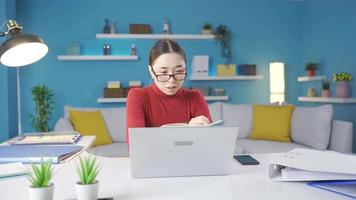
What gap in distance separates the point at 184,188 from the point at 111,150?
7.77ft

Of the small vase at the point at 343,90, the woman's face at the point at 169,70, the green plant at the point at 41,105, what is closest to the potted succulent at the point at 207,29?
the small vase at the point at 343,90

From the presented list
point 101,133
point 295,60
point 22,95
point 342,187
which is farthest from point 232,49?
point 342,187

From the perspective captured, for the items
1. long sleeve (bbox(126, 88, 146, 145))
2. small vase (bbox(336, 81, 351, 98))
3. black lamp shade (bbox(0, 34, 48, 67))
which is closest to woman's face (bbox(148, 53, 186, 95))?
long sleeve (bbox(126, 88, 146, 145))

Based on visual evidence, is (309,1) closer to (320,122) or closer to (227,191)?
(320,122)

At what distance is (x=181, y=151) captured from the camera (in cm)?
102

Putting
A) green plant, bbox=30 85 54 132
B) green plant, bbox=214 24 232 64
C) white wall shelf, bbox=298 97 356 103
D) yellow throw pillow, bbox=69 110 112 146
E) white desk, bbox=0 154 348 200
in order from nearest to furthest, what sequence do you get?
white desk, bbox=0 154 348 200
yellow throw pillow, bbox=69 110 112 146
white wall shelf, bbox=298 97 356 103
green plant, bbox=30 85 54 132
green plant, bbox=214 24 232 64

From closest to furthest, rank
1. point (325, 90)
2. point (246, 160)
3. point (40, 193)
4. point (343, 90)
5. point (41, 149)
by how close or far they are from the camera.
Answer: point (40, 193)
point (246, 160)
point (41, 149)
point (343, 90)
point (325, 90)

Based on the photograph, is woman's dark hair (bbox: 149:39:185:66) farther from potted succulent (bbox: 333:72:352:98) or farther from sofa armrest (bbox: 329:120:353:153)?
potted succulent (bbox: 333:72:352:98)

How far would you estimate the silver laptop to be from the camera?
0.99 meters

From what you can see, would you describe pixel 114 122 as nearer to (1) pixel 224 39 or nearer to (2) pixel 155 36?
(2) pixel 155 36

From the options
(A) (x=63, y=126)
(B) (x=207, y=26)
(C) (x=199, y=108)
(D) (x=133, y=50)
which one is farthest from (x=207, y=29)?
(C) (x=199, y=108)

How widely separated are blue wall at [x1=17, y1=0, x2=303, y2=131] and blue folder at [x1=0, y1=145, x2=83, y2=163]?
9.45ft

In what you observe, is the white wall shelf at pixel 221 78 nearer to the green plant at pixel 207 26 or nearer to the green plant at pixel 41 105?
the green plant at pixel 207 26

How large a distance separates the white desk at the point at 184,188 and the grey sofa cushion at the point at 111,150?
2.00 meters
